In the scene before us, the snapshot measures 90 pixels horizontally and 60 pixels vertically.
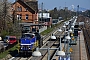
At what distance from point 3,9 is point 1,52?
2548 centimetres

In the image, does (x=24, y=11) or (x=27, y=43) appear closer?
(x=27, y=43)

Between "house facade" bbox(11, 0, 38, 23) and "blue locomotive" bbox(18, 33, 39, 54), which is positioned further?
"house facade" bbox(11, 0, 38, 23)

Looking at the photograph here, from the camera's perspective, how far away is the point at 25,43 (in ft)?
110

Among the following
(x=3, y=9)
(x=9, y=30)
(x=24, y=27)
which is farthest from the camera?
(x=24, y=27)

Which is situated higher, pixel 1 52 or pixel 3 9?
pixel 3 9

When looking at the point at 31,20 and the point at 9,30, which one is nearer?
the point at 9,30

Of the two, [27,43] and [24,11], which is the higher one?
[24,11]

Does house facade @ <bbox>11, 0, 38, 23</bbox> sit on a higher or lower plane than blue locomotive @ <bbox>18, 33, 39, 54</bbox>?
higher

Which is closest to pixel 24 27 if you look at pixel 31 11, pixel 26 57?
pixel 31 11

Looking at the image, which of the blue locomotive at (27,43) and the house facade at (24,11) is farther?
the house facade at (24,11)

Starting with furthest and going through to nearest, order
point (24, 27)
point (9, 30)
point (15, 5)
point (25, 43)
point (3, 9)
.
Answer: point (15, 5) → point (24, 27) → point (3, 9) → point (9, 30) → point (25, 43)

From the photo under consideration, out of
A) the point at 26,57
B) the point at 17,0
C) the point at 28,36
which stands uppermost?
the point at 17,0

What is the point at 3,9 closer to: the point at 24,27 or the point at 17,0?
the point at 24,27

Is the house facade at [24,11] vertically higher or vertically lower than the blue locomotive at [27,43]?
higher
